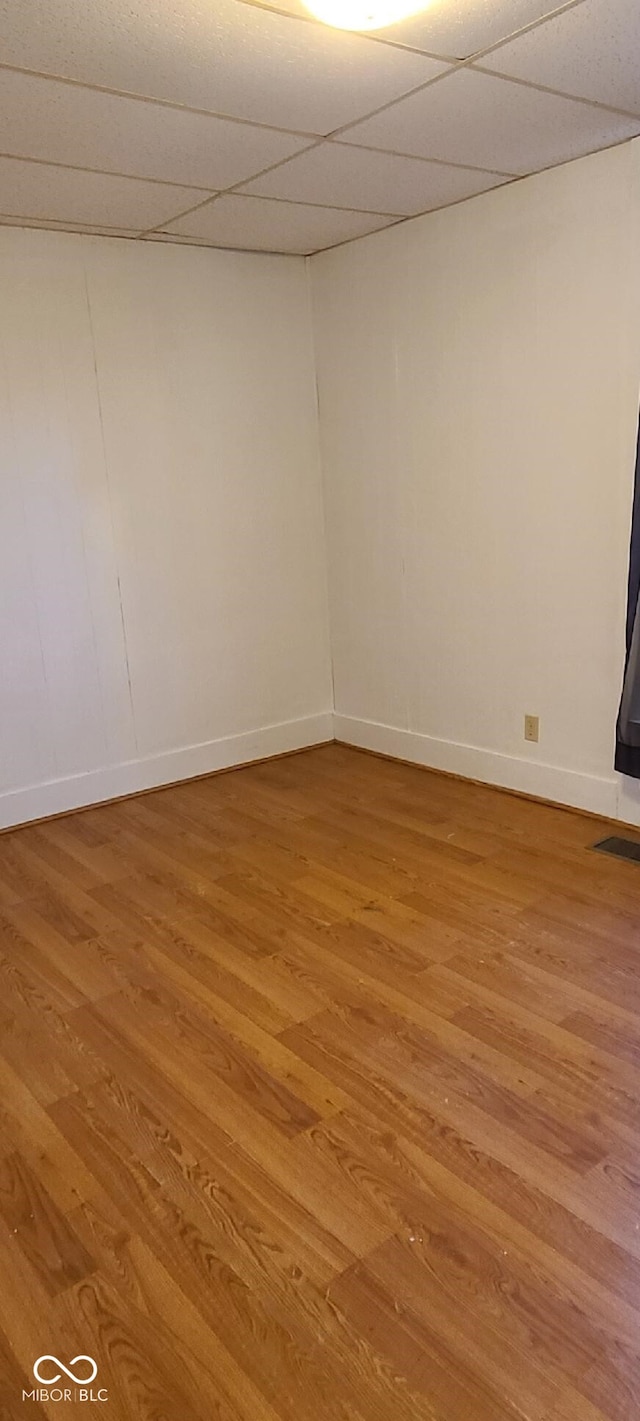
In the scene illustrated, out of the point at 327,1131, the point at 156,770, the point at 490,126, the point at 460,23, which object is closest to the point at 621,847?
the point at 327,1131

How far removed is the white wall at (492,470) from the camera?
3.03 meters

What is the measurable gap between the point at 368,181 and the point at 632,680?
187cm

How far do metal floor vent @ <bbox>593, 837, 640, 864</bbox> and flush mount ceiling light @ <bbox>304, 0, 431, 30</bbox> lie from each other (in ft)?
7.82

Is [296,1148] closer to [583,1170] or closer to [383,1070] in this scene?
[383,1070]

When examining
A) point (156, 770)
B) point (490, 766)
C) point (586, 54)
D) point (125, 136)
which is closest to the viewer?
point (586, 54)

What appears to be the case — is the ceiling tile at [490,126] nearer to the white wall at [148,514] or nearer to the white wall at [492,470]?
the white wall at [492,470]

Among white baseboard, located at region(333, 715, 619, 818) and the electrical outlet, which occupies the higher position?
the electrical outlet

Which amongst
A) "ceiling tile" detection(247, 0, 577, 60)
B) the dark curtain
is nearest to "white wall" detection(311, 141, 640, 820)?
the dark curtain

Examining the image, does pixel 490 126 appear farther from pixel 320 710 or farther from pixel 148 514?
pixel 320 710

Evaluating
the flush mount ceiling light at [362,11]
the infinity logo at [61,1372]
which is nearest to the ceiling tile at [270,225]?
the flush mount ceiling light at [362,11]

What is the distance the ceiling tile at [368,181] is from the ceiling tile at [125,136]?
125mm

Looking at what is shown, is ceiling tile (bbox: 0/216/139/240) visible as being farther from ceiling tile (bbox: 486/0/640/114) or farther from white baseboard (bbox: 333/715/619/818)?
white baseboard (bbox: 333/715/619/818)

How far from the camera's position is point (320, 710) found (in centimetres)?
454

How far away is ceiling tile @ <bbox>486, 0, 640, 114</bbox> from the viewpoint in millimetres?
1947
